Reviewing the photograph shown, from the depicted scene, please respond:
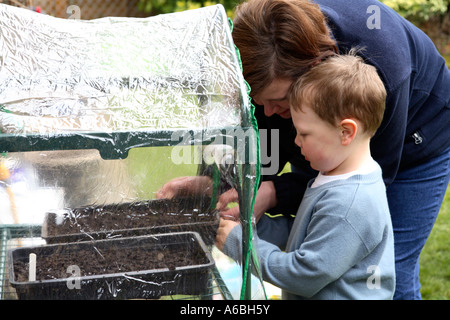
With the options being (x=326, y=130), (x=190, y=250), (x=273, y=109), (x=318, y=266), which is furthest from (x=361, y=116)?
(x=190, y=250)

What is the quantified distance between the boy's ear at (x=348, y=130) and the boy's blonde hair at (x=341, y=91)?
0.02 m

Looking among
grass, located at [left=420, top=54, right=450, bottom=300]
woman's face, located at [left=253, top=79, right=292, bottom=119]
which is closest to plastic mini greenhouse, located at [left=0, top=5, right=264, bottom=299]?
woman's face, located at [left=253, top=79, right=292, bottom=119]

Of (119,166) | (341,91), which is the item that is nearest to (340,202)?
(341,91)

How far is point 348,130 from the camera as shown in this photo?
1.41m

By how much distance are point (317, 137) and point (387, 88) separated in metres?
0.26

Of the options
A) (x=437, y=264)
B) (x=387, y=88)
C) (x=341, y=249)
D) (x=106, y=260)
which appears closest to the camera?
(x=106, y=260)

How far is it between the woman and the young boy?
7 cm

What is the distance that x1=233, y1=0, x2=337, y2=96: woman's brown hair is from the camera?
4.45ft

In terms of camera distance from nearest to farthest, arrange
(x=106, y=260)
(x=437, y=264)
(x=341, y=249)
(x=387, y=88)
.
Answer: (x=106, y=260)
(x=341, y=249)
(x=387, y=88)
(x=437, y=264)

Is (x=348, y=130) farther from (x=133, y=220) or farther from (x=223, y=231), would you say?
(x=133, y=220)

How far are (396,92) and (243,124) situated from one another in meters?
0.57

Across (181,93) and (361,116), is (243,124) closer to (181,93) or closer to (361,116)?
(181,93)

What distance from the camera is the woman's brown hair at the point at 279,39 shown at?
136 centimetres

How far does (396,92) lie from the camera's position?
146cm
